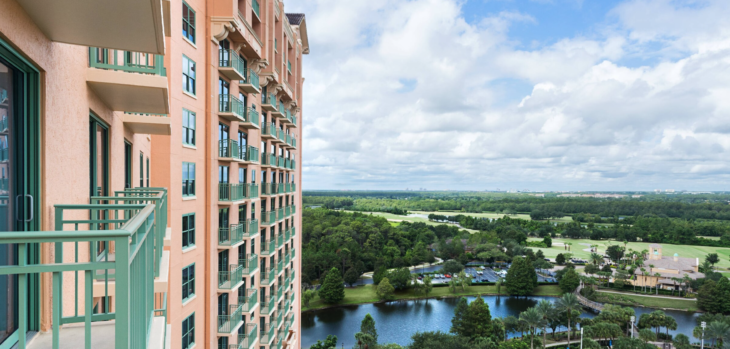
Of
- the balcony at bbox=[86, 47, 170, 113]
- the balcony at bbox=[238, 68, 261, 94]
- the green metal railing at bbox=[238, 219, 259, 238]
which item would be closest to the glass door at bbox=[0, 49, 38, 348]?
the balcony at bbox=[86, 47, 170, 113]

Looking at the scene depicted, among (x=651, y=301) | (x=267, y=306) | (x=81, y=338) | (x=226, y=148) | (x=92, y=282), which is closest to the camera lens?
(x=92, y=282)

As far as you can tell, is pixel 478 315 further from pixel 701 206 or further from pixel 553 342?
pixel 701 206

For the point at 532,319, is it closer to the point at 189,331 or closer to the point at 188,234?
the point at 189,331

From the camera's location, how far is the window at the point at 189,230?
48.2ft

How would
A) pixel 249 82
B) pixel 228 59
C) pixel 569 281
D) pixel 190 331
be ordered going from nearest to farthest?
pixel 190 331, pixel 228 59, pixel 249 82, pixel 569 281

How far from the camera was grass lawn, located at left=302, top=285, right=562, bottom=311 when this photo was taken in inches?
2489

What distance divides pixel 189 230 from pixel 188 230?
103 millimetres

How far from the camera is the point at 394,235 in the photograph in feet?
329

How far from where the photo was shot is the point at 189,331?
15.4 m

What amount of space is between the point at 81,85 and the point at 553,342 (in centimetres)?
5712

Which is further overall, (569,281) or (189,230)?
(569,281)

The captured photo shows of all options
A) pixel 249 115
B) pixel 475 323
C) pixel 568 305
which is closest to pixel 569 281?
pixel 568 305

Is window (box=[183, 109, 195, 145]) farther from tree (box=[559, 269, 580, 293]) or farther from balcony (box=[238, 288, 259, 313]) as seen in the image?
tree (box=[559, 269, 580, 293])

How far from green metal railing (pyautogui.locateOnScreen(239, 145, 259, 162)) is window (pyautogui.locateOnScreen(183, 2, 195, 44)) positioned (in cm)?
704
